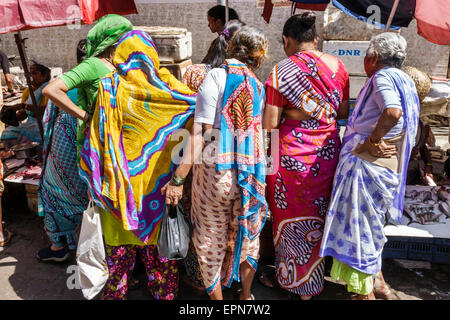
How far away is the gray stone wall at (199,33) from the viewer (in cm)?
648

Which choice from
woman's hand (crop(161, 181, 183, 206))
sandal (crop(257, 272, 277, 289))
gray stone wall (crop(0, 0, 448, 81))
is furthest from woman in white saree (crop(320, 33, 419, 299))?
gray stone wall (crop(0, 0, 448, 81))

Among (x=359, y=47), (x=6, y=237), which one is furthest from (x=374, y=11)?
(x=6, y=237)

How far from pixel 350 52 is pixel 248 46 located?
462 cm

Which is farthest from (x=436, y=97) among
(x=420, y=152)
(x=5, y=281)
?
(x=5, y=281)

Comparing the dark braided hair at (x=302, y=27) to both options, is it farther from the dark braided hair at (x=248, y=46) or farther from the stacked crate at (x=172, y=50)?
the stacked crate at (x=172, y=50)

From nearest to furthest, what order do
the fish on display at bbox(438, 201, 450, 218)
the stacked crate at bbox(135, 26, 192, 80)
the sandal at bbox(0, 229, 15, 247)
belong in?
the fish on display at bbox(438, 201, 450, 218), the sandal at bbox(0, 229, 15, 247), the stacked crate at bbox(135, 26, 192, 80)

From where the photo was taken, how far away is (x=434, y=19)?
107 inches

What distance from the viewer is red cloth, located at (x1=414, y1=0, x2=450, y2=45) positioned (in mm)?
2709

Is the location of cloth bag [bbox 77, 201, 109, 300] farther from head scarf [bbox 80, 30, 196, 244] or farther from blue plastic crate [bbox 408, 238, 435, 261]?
blue plastic crate [bbox 408, 238, 435, 261]

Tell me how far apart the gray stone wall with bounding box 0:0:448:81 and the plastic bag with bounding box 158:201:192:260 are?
16.5 ft

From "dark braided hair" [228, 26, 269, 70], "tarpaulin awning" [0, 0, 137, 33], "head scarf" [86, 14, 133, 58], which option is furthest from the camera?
"tarpaulin awning" [0, 0, 137, 33]

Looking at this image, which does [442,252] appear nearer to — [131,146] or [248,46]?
[248,46]

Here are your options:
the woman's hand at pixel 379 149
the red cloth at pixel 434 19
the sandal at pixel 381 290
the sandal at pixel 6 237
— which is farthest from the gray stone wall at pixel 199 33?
the sandal at pixel 6 237

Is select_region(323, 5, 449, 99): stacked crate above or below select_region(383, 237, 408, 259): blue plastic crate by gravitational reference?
above
